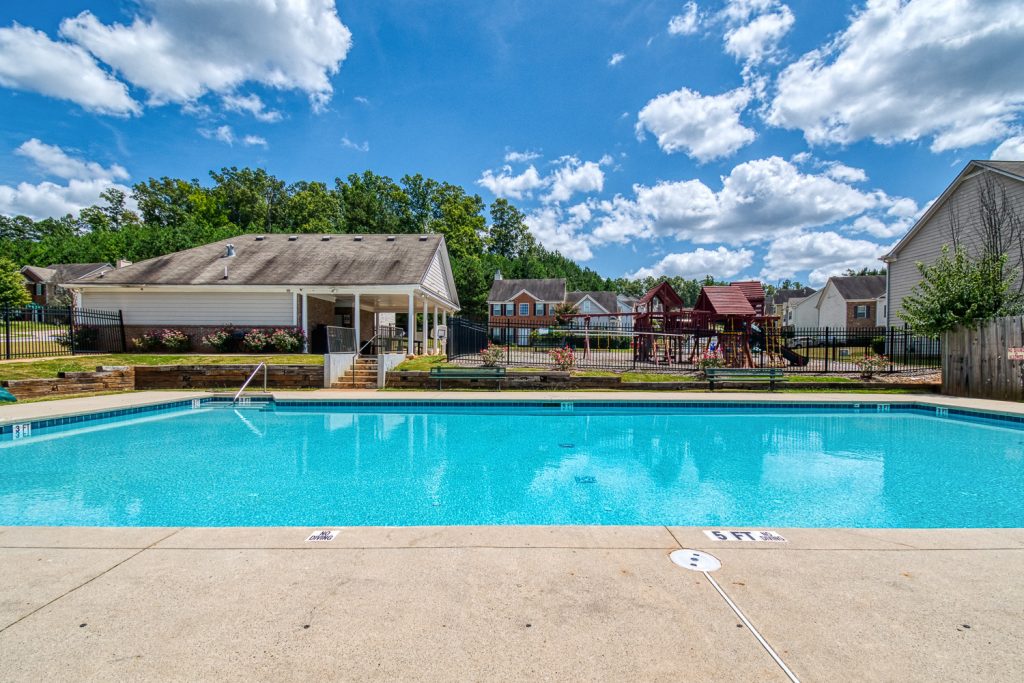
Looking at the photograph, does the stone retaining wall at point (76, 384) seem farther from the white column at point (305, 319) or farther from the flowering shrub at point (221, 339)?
the white column at point (305, 319)

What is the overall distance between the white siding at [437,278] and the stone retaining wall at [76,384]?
11.2 m

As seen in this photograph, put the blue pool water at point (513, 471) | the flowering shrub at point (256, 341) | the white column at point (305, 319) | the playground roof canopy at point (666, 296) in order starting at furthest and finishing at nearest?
1. the playground roof canopy at point (666, 296)
2. the white column at point (305, 319)
3. the flowering shrub at point (256, 341)
4. the blue pool water at point (513, 471)

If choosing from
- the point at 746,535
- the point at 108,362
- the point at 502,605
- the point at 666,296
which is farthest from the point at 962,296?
the point at 108,362

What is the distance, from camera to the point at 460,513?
5.51 meters

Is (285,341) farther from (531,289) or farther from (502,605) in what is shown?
(531,289)

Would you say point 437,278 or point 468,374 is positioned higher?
point 437,278

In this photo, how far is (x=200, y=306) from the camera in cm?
2005

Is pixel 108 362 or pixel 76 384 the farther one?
pixel 108 362

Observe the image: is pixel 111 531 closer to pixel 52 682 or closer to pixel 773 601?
pixel 52 682

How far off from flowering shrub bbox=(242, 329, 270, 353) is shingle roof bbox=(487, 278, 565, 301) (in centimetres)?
3333

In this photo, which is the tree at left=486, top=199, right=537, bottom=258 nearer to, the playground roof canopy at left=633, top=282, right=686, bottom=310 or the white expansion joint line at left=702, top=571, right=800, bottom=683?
the playground roof canopy at left=633, top=282, right=686, bottom=310

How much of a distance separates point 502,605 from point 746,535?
7.95ft

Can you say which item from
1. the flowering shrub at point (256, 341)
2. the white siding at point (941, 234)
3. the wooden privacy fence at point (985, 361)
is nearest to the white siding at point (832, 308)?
the white siding at point (941, 234)

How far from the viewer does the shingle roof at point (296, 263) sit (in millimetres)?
19688
